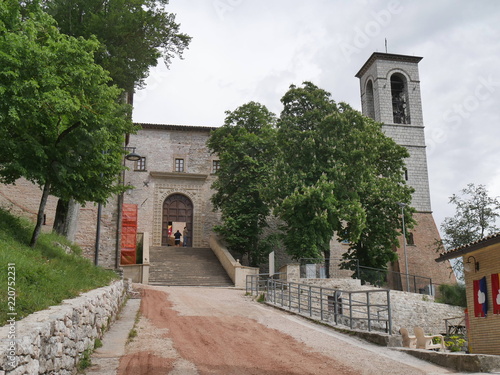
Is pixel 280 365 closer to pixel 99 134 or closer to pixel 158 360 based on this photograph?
pixel 158 360

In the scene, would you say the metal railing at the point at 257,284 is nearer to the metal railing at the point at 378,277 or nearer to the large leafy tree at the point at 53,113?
the metal railing at the point at 378,277

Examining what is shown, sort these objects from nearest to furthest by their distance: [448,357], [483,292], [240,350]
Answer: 1. [448,357]
2. [240,350]
3. [483,292]

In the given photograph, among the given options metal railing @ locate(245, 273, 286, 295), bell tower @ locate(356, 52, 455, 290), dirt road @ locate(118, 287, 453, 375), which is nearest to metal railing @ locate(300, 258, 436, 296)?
metal railing @ locate(245, 273, 286, 295)

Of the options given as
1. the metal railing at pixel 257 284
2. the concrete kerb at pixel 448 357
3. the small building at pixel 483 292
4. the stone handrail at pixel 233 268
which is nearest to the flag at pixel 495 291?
the small building at pixel 483 292

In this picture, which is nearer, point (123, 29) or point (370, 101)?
point (123, 29)

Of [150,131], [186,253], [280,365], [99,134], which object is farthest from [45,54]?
[150,131]

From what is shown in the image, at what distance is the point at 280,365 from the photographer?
8.56m

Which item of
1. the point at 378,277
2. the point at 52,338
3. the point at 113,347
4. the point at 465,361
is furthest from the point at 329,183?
the point at 52,338

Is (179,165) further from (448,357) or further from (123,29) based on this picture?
(448,357)

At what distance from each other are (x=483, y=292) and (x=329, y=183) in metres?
10.9

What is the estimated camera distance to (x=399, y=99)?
128 ft

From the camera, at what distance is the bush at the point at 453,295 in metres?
25.5

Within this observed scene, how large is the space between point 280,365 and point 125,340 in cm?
335

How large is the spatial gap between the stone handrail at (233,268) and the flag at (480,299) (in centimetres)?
1282
